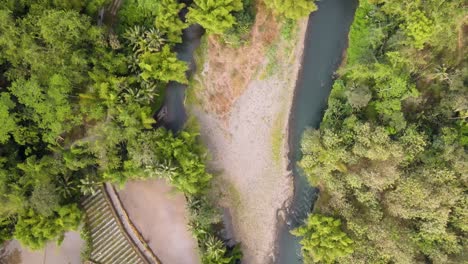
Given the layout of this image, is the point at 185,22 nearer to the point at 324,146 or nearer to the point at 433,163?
the point at 324,146

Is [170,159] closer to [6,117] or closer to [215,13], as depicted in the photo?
[215,13]

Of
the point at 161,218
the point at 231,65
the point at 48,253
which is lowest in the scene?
the point at 48,253

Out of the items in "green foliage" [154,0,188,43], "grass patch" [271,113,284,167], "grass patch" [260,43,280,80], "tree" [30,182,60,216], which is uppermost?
"green foliage" [154,0,188,43]

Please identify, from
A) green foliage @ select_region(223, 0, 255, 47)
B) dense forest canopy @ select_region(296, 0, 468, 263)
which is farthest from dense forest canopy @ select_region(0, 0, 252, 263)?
dense forest canopy @ select_region(296, 0, 468, 263)

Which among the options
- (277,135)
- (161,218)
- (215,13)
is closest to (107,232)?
(161,218)

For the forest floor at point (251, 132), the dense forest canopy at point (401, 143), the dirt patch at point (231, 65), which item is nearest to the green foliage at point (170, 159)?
the forest floor at point (251, 132)

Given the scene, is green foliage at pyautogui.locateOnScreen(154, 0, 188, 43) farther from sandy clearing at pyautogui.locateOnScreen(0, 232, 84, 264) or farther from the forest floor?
sandy clearing at pyautogui.locateOnScreen(0, 232, 84, 264)

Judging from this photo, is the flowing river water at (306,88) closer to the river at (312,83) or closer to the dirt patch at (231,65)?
the river at (312,83)
